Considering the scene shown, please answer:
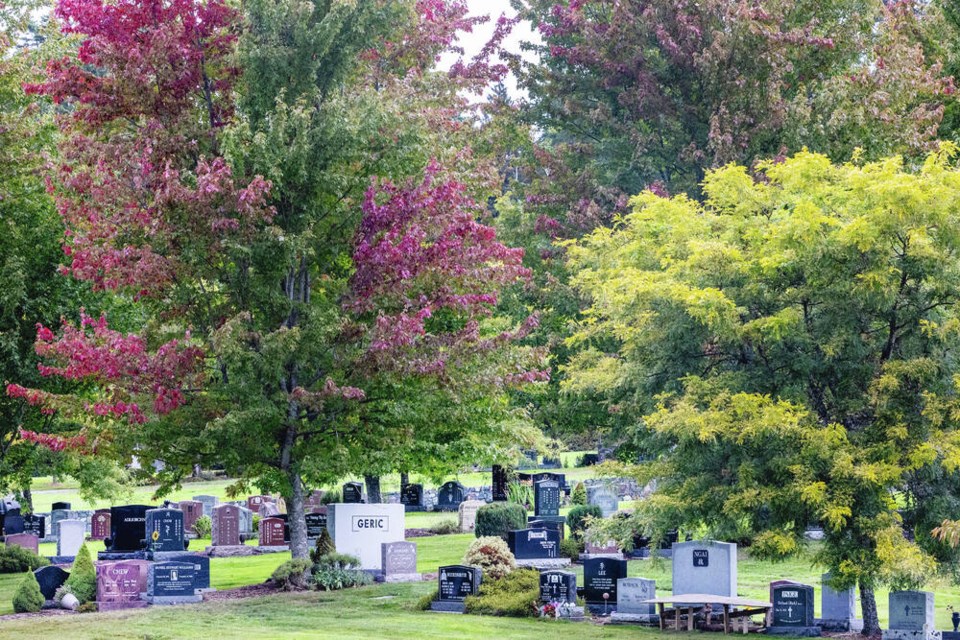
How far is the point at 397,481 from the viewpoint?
6244cm

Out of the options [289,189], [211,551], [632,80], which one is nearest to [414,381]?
[289,189]

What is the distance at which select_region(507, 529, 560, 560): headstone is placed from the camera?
89.7ft

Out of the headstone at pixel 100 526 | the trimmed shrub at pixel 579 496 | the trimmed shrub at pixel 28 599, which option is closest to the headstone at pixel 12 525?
the headstone at pixel 100 526

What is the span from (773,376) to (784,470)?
1.63 meters

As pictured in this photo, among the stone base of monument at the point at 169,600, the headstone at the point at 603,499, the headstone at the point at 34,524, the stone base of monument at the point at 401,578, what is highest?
the headstone at the point at 603,499

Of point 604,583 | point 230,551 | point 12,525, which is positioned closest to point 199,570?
point 604,583

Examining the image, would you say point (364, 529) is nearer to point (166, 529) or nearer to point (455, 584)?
point (455, 584)

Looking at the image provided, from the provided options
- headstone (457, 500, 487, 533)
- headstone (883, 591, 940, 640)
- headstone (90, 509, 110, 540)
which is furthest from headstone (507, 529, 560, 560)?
headstone (90, 509, 110, 540)

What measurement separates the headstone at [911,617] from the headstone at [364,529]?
37.4 ft

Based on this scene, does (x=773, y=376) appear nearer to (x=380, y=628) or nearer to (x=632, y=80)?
(x=380, y=628)

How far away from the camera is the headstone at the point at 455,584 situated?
22.3m

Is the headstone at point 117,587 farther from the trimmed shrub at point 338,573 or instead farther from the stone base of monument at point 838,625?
the stone base of monument at point 838,625

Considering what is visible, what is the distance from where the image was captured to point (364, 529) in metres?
26.8

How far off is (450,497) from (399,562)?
2145 centimetres
